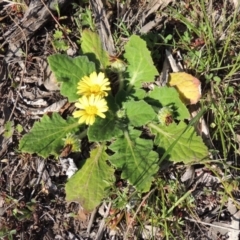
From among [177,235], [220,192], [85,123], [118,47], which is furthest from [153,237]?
[118,47]

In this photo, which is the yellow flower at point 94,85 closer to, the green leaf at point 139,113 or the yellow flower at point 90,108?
the yellow flower at point 90,108

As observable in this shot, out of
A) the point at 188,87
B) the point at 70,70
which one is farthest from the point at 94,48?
the point at 188,87

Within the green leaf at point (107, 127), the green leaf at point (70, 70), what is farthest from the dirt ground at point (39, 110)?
the green leaf at point (107, 127)

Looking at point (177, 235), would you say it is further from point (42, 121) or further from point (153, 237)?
point (42, 121)

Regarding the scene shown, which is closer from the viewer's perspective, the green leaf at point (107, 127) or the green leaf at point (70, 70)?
the green leaf at point (107, 127)

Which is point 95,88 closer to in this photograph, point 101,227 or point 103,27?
point 103,27

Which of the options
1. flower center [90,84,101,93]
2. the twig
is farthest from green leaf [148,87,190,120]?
the twig

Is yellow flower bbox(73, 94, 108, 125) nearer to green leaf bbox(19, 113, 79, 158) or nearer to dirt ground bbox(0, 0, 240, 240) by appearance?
green leaf bbox(19, 113, 79, 158)
